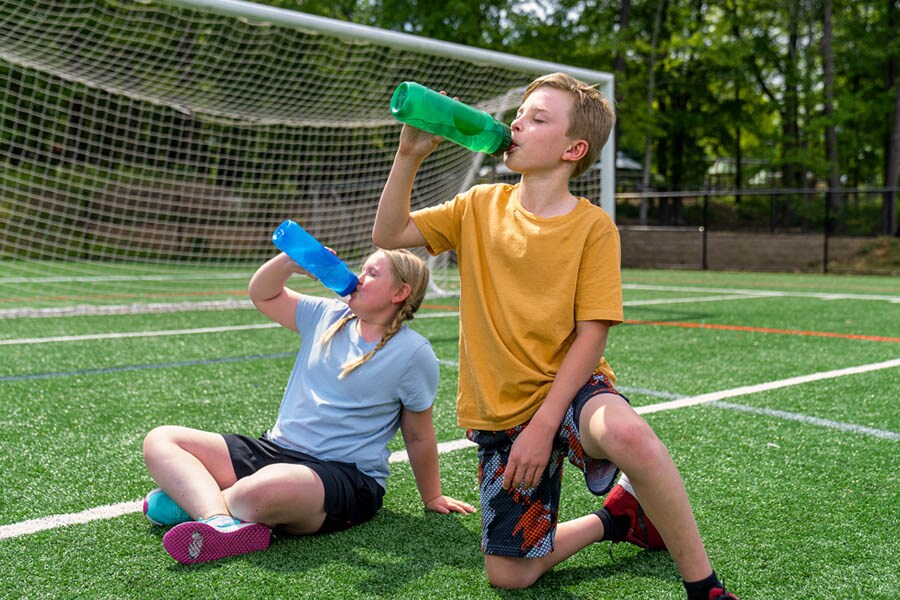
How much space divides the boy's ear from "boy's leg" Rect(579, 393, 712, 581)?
0.65 m

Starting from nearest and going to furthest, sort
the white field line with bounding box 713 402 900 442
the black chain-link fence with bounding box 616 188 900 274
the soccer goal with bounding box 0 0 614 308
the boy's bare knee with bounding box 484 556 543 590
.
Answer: the boy's bare knee with bounding box 484 556 543 590, the white field line with bounding box 713 402 900 442, the soccer goal with bounding box 0 0 614 308, the black chain-link fence with bounding box 616 188 900 274

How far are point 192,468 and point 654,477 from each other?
1.31 meters

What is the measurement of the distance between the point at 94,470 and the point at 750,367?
370 centimetres

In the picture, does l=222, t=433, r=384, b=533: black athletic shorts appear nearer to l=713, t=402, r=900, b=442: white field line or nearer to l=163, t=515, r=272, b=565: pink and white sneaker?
l=163, t=515, r=272, b=565: pink and white sneaker

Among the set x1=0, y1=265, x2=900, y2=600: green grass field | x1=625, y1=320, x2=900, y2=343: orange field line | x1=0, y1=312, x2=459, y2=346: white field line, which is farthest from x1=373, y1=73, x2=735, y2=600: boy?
x1=625, y1=320, x2=900, y2=343: orange field line

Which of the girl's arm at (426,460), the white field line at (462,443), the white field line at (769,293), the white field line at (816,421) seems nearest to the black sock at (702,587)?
the girl's arm at (426,460)

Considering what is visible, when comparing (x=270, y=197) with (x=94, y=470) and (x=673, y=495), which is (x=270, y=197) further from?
(x=673, y=495)

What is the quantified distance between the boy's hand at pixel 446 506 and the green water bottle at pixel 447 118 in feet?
3.62

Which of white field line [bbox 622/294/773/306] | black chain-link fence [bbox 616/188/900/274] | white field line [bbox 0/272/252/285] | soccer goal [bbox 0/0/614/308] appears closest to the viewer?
soccer goal [bbox 0/0/614/308]

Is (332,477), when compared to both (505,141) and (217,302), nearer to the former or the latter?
(505,141)

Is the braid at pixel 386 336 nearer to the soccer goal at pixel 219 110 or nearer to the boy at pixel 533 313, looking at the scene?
the boy at pixel 533 313

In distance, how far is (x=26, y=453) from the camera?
3.08 metres

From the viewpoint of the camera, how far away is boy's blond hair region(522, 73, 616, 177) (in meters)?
2.06

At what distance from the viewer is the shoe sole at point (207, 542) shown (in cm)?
207
